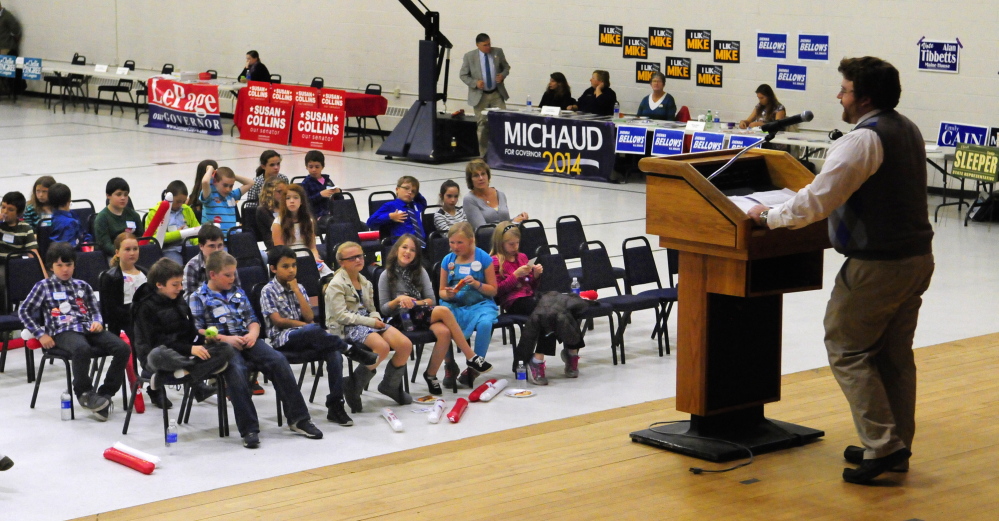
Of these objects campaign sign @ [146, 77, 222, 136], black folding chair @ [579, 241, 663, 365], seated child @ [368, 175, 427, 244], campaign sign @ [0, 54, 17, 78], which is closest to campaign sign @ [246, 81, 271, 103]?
campaign sign @ [146, 77, 222, 136]

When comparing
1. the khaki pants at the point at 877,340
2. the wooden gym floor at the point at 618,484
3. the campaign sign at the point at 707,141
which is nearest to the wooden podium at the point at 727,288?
the wooden gym floor at the point at 618,484

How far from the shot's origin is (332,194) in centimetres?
1109

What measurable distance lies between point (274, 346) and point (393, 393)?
79 cm

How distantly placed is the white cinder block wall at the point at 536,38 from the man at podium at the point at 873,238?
1132 centimetres

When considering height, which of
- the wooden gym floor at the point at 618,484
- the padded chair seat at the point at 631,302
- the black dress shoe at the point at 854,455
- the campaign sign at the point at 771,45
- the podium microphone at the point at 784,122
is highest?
the campaign sign at the point at 771,45

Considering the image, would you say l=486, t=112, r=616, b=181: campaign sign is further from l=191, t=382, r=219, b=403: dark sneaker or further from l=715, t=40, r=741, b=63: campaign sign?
l=191, t=382, r=219, b=403: dark sneaker

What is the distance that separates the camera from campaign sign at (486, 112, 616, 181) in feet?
56.1

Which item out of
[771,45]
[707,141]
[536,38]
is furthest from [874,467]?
[536,38]

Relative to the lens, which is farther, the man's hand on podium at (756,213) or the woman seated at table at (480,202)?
the woman seated at table at (480,202)

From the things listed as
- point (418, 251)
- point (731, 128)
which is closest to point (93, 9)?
point (731, 128)

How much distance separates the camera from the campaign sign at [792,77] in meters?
16.7

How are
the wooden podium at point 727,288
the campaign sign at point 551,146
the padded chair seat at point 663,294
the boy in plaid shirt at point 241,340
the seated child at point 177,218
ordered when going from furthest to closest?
the campaign sign at point 551,146 → the seated child at point 177,218 → the padded chair seat at point 663,294 → the boy in plaid shirt at point 241,340 → the wooden podium at point 727,288

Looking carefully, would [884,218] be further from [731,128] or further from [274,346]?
[731,128]

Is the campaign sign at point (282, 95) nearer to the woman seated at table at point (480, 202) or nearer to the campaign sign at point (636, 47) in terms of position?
the campaign sign at point (636, 47)
